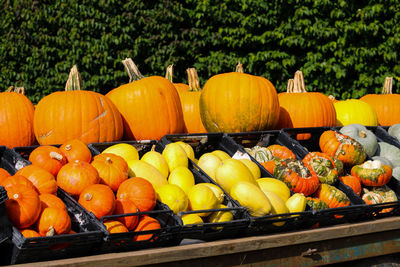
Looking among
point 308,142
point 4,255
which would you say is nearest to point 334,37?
point 308,142

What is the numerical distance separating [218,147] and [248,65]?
14.7ft

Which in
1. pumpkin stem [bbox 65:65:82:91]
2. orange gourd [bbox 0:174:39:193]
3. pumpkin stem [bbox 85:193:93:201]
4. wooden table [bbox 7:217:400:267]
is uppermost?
pumpkin stem [bbox 65:65:82:91]

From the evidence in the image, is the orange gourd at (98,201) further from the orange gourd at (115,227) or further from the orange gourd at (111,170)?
the orange gourd at (111,170)

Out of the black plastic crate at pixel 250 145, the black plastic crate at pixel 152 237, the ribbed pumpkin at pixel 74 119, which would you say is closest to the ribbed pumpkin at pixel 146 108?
the ribbed pumpkin at pixel 74 119

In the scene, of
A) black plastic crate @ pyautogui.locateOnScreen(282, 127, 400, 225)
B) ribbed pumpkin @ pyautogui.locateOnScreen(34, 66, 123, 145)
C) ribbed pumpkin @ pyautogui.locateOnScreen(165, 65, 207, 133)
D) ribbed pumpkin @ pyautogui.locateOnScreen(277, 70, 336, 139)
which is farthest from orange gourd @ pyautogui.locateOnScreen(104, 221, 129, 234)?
ribbed pumpkin @ pyautogui.locateOnScreen(277, 70, 336, 139)

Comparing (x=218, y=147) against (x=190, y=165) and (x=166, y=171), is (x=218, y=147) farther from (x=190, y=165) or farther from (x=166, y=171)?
(x=166, y=171)

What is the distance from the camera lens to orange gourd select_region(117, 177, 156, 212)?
2318mm

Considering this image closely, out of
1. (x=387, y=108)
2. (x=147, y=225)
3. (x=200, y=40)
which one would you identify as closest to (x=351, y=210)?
(x=147, y=225)

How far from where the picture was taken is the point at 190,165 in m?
3.03

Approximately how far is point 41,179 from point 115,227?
0.46 metres

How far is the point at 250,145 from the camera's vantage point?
367 cm

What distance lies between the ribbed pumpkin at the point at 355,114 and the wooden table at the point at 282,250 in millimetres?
1739

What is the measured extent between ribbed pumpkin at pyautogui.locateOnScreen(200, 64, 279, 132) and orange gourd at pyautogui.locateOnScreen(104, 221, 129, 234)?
1.92m

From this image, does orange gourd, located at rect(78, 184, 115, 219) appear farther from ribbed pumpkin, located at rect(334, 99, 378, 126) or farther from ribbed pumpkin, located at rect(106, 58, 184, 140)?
ribbed pumpkin, located at rect(334, 99, 378, 126)
